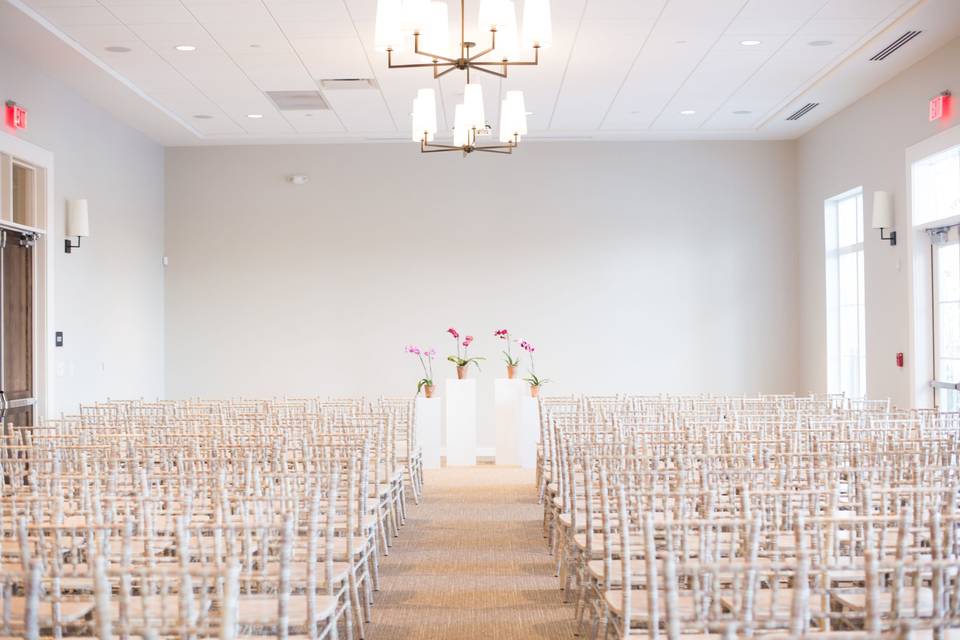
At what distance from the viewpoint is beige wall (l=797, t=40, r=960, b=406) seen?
376 inches

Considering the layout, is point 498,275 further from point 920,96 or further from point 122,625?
point 122,625

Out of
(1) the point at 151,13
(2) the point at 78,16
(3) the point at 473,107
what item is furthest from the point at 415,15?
(2) the point at 78,16

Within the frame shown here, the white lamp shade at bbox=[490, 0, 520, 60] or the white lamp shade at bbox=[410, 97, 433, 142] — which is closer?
the white lamp shade at bbox=[490, 0, 520, 60]

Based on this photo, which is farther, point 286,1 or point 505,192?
point 505,192

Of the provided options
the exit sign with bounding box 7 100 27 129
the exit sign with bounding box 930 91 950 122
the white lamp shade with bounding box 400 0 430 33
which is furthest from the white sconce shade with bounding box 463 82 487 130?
the exit sign with bounding box 930 91 950 122

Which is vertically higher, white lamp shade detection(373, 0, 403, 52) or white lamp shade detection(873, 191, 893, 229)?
white lamp shade detection(373, 0, 403, 52)

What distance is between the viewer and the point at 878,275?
10.7m

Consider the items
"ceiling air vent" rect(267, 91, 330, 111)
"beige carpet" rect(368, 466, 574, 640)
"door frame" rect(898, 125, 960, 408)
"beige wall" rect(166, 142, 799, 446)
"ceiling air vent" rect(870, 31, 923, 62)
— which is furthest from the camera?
"beige wall" rect(166, 142, 799, 446)

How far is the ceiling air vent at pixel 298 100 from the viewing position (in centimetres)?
1073

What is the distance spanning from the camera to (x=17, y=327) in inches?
367

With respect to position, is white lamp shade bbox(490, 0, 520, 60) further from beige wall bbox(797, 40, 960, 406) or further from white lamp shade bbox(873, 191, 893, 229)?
white lamp shade bbox(873, 191, 893, 229)

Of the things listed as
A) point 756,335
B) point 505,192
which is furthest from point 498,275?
point 756,335

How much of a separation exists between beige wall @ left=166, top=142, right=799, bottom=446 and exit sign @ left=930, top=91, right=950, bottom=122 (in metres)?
4.24

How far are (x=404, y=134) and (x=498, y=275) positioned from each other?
229 cm
